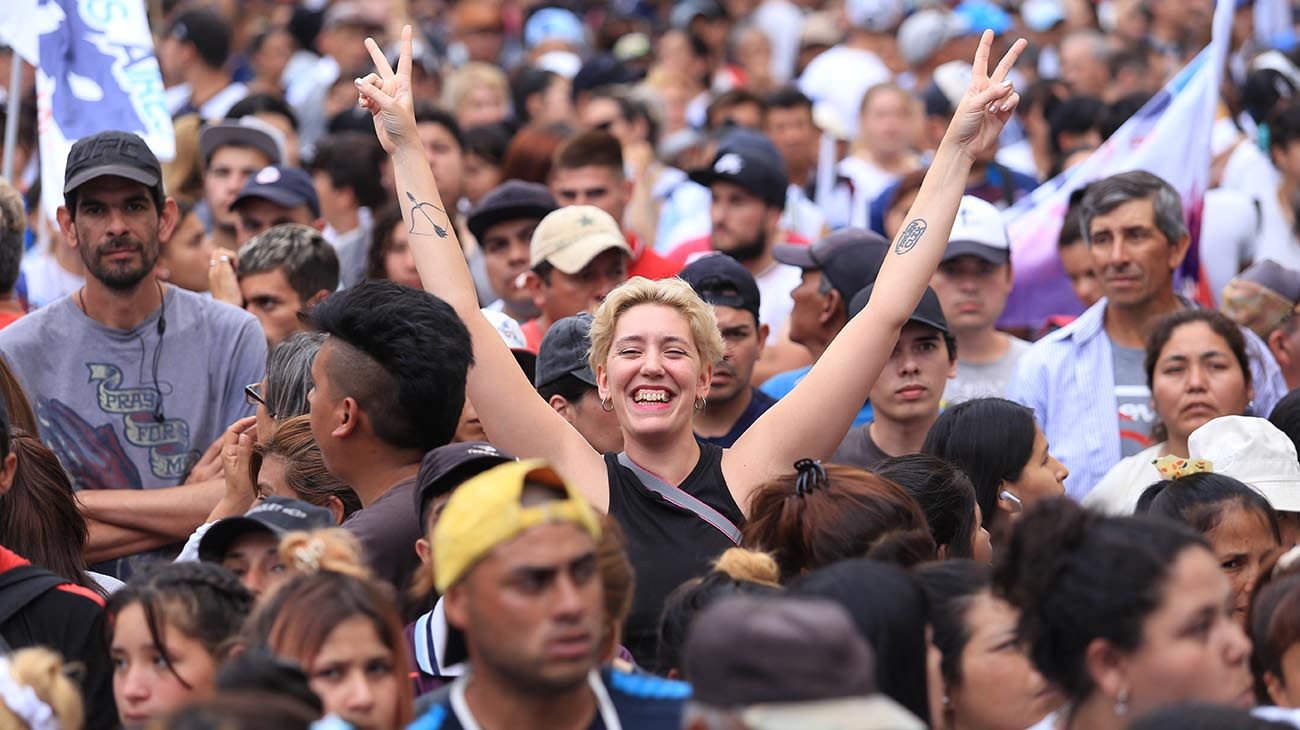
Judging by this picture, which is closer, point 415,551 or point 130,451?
point 415,551

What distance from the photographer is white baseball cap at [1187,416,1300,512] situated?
5.76 meters

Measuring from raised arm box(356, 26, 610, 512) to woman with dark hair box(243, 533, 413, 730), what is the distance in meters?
1.21

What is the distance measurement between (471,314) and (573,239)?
2299 mm

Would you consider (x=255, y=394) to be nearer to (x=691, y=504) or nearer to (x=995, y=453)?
(x=691, y=504)

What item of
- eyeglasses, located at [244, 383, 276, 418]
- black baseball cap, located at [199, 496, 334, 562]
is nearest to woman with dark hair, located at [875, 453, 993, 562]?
black baseball cap, located at [199, 496, 334, 562]

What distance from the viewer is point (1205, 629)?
12.1 ft

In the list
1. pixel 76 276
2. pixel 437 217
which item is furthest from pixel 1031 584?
pixel 76 276

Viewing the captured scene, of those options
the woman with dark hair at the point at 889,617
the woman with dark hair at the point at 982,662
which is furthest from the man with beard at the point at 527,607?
the woman with dark hair at the point at 982,662

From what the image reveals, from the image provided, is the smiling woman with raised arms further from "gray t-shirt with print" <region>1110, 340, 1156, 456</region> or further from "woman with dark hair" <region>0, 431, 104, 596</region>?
"gray t-shirt with print" <region>1110, 340, 1156, 456</region>

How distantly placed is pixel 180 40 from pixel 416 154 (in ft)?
26.2

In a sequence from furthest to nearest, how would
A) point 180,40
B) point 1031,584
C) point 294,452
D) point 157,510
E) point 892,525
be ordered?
point 180,40 < point 157,510 < point 294,452 < point 892,525 < point 1031,584

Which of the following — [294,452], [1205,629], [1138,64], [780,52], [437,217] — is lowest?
[1205,629]

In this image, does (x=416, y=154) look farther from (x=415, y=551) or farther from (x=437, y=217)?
(x=415, y=551)

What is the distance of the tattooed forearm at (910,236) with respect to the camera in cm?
539
